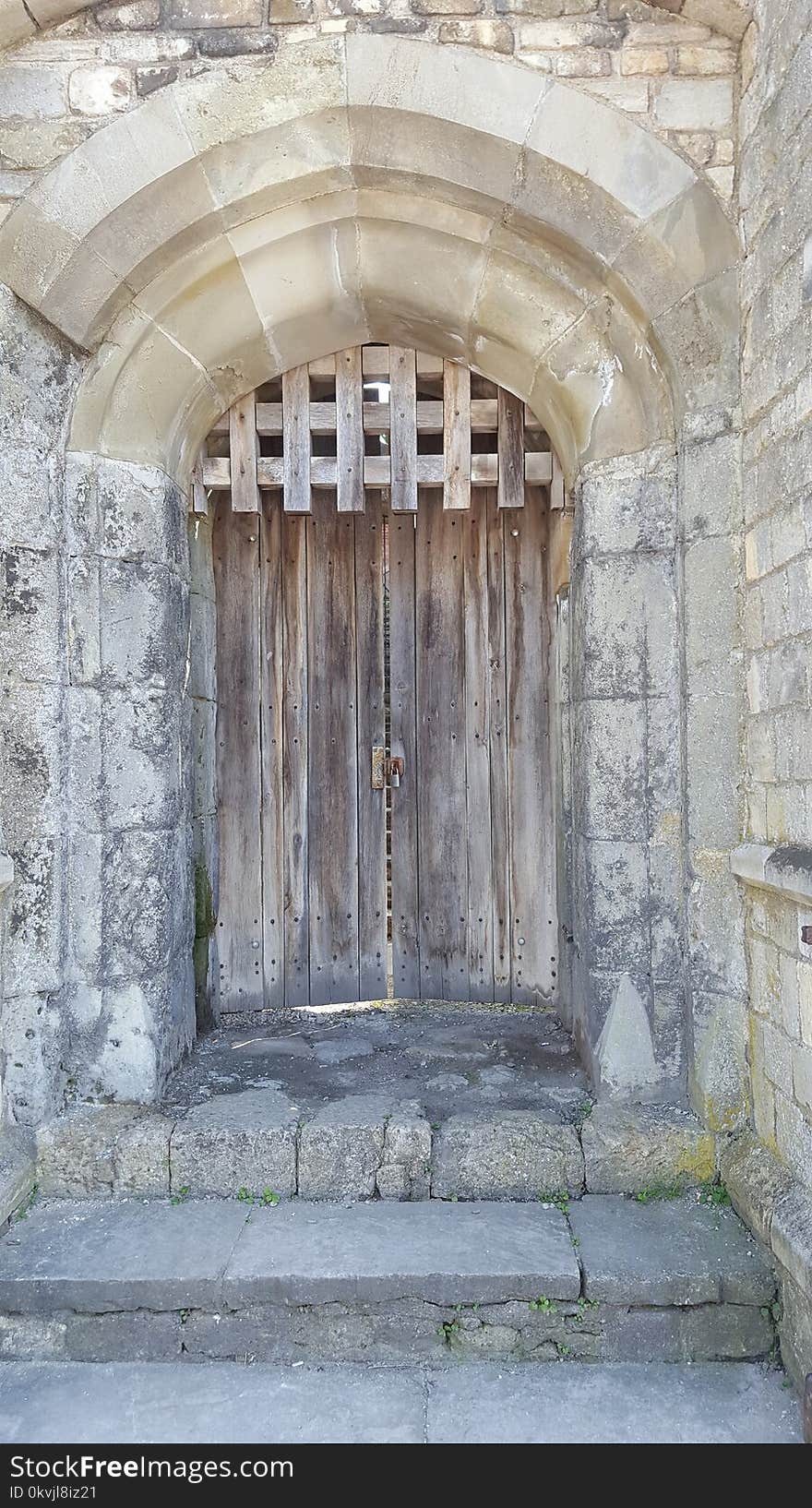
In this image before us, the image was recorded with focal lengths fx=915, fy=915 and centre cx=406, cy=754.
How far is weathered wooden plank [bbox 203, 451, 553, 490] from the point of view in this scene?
333 centimetres

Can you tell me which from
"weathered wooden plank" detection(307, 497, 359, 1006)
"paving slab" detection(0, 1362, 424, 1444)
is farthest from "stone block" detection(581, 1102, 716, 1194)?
"weathered wooden plank" detection(307, 497, 359, 1006)

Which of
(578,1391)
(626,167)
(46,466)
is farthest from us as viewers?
(46,466)

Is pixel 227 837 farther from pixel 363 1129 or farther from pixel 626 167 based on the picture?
pixel 626 167

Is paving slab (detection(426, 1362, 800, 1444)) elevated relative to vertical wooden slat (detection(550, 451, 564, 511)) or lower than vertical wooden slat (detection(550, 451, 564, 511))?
lower

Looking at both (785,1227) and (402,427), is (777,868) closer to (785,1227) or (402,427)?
(785,1227)

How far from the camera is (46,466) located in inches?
112

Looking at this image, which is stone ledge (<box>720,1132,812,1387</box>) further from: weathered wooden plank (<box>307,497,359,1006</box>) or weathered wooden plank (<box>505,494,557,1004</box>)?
weathered wooden plank (<box>307,497,359,1006</box>)

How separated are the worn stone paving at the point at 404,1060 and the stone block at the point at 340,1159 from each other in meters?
0.16

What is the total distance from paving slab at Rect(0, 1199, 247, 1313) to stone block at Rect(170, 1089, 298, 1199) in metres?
0.06

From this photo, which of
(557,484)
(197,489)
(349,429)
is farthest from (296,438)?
(557,484)

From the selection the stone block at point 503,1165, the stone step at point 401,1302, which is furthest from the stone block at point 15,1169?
the stone block at point 503,1165

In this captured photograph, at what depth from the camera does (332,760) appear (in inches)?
150

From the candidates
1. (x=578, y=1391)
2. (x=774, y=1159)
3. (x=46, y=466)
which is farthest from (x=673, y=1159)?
(x=46, y=466)

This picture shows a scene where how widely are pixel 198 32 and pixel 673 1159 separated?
362 centimetres
